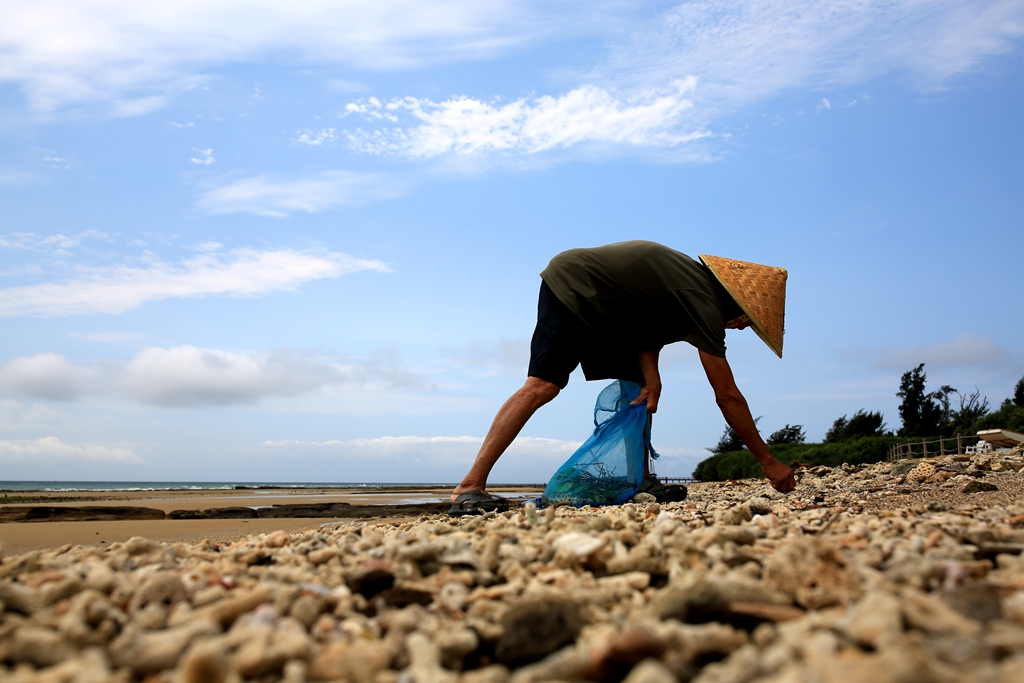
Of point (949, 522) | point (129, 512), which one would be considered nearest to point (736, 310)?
point (949, 522)

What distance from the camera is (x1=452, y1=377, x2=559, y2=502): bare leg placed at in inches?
169

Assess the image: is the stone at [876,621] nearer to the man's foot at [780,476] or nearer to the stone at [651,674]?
the stone at [651,674]

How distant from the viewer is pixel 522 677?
1.24 m

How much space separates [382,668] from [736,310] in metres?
3.74

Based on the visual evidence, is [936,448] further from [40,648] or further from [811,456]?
[40,648]

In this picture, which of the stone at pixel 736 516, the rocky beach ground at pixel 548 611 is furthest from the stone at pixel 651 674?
the stone at pixel 736 516

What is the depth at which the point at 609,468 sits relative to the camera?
4.80m

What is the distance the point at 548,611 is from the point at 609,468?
337cm

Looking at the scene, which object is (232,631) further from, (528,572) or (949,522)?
(949,522)

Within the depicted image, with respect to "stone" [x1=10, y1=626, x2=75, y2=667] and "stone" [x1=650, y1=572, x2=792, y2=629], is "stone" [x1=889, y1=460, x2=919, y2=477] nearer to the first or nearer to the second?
"stone" [x1=650, y1=572, x2=792, y2=629]

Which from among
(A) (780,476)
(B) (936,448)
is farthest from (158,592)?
(B) (936,448)

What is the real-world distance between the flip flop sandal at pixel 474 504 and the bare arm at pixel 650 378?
1.16 meters

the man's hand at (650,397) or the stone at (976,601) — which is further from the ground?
the man's hand at (650,397)

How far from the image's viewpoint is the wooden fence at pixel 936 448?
12.3m
